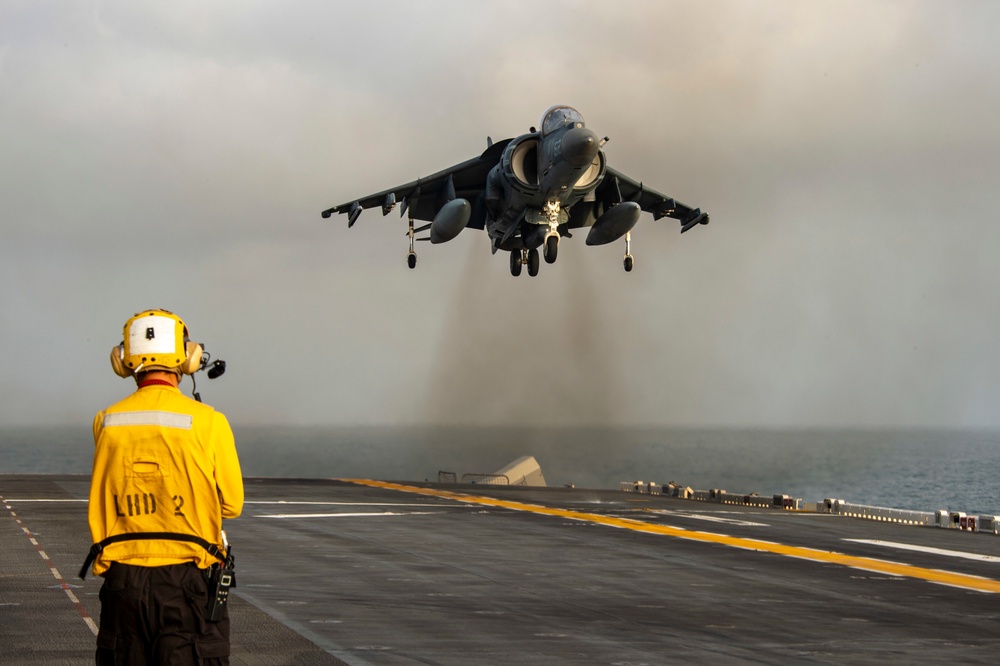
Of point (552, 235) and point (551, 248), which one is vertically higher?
point (552, 235)

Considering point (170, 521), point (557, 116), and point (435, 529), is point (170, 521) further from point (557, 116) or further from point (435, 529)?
point (557, 116)

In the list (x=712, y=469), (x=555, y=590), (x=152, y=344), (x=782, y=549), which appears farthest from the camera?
(x=712, y=469)

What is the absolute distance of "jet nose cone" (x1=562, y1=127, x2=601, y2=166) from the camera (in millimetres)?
32969

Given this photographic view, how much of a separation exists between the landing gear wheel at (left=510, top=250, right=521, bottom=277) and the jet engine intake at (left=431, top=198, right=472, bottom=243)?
427 centimetres

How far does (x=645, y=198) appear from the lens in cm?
4528

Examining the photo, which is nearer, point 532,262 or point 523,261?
point 532,262

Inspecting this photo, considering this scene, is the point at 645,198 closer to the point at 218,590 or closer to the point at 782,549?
the point at 782,549

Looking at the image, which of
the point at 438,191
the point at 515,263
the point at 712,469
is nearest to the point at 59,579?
the point at 515,263

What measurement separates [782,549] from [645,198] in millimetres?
24661

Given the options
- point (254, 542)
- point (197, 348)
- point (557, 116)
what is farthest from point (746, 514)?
point (197, 348)

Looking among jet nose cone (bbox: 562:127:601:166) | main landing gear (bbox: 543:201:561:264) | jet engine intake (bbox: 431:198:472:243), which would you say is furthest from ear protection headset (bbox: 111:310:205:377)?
main landing gear (bbox: 543:201:561:264)

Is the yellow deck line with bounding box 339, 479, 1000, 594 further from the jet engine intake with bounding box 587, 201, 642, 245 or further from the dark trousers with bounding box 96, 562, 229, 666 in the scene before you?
the dark trousers with bounding box 96, 562, 229, 666

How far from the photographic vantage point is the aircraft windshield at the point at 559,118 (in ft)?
117

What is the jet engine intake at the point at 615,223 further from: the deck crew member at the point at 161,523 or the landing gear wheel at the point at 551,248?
the deck crew member at the point at 161,523
